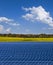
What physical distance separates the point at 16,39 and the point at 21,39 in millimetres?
4297

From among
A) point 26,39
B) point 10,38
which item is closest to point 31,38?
point 26,39

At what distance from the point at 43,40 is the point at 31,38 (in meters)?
11.2

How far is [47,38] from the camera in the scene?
7702 inches

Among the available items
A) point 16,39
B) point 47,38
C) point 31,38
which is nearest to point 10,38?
point 16,39

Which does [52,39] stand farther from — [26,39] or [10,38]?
[10,38]

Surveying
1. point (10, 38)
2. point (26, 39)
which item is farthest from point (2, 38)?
point (26, 39)

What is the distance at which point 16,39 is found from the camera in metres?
195

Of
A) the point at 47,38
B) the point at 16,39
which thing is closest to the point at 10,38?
the point at 16,39

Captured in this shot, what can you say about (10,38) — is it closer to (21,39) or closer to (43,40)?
(21,39)

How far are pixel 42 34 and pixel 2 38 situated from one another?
33.7 meters

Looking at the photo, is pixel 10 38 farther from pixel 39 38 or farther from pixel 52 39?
pixel 52 39

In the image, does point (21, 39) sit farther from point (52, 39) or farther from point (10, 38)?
point (52, 39)

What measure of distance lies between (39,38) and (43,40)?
6.33 metres

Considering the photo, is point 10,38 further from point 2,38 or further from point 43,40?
point 43,40
